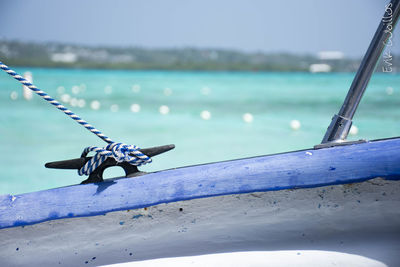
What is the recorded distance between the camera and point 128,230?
2.73 feet

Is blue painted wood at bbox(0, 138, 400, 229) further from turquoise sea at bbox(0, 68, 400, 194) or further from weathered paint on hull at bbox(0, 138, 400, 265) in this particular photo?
turquoise sea at bbox(0, 68, 400, 194)

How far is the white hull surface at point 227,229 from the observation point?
32.2 inches

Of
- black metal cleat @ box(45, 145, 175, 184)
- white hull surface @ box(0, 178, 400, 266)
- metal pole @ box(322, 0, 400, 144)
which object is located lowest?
white hull surface @ box(0, 178, 400, 266)

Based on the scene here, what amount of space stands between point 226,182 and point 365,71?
44cm

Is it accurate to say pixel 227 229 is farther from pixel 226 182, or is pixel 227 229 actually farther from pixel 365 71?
pixel 365 71

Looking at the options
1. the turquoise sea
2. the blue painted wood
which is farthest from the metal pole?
the turquoise sea

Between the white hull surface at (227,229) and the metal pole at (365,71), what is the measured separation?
150 mm

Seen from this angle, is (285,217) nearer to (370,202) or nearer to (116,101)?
(370,202)

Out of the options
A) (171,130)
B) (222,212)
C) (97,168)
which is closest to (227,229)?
(222,212)

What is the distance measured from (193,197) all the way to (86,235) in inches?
10.0

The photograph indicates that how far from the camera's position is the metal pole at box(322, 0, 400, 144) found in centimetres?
88

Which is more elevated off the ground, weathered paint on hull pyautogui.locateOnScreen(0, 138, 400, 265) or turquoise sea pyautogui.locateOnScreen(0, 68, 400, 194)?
turquoise sea pyautogui.locateOnScreen(0, 68, 400, 194)

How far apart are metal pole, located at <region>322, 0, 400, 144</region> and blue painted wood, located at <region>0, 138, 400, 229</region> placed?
3.5 inches

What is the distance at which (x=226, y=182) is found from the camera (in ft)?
2.66
